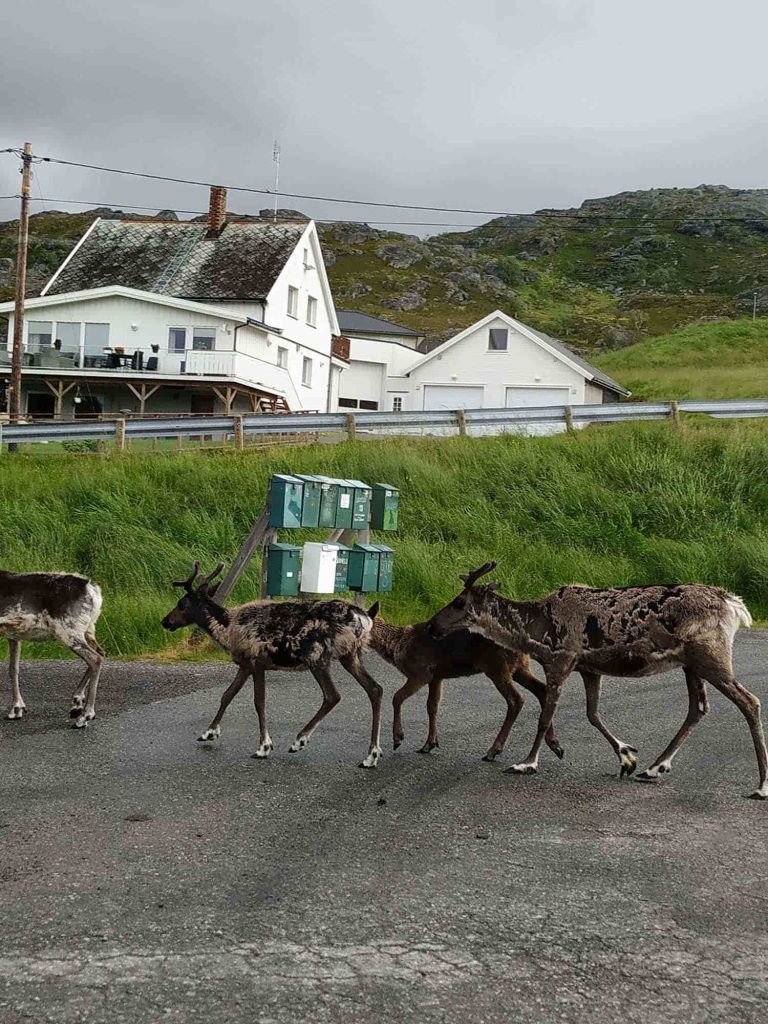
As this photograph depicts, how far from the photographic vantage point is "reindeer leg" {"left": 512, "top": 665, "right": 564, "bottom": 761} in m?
9.26

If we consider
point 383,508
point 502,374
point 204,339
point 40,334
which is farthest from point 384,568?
point 502,374

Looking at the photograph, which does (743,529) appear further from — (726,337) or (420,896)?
(726,337)

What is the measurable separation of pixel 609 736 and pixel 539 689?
0.81 meters

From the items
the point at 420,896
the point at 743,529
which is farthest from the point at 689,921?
the point at 743,529

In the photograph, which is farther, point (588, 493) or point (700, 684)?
point (588, 493)

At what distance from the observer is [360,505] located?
1386 centimetres

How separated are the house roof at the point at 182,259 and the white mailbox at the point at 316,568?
3808 cm

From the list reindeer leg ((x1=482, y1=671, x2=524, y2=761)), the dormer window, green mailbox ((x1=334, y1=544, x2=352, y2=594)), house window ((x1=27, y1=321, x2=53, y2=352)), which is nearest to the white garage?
the dormer window

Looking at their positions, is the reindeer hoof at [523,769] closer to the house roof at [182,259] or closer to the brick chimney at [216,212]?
the house roof at [182,259]

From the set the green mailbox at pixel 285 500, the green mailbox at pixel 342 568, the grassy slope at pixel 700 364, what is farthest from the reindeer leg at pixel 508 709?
the grassy slope at pixel 700 364

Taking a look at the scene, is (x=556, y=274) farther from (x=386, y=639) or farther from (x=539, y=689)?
(x=539, y=689)

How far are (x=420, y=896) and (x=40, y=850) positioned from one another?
2.37m

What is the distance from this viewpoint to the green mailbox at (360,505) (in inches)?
543

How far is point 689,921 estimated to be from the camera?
5812 millimetres
